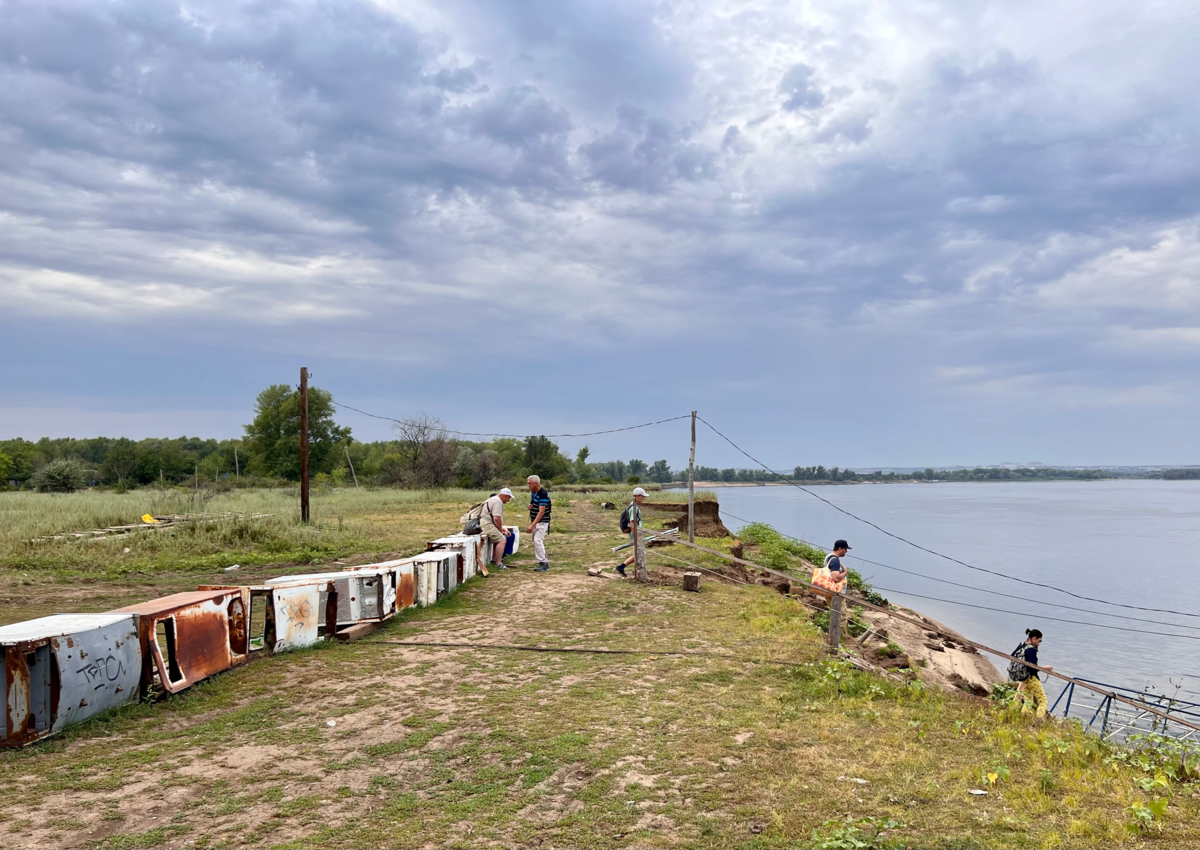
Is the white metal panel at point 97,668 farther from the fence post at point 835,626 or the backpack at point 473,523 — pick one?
the backpack at point 473,523

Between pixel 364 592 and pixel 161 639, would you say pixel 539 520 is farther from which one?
pixel 161 639

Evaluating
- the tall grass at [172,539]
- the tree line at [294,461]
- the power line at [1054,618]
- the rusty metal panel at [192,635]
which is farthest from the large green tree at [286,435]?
the rusty metal panel at [192,635]

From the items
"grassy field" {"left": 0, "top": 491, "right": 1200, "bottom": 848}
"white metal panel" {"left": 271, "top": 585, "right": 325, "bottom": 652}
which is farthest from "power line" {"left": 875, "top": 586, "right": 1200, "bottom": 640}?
"white metal panel" {"left": 271, "top": 585, "right": 325, "bottom": 652}

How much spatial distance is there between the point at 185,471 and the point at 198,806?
77937 mm

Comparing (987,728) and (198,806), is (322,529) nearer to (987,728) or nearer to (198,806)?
(198,806)

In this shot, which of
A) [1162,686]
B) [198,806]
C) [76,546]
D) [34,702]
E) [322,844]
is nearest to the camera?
[322,844]

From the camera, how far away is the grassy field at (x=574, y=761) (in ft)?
12.9

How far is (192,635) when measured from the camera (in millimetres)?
6441

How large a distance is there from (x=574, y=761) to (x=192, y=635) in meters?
3.74

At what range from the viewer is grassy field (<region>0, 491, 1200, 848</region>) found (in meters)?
3.93

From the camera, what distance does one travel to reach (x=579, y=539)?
19422 mm

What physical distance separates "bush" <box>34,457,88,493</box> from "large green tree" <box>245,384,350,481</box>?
14.7 meters

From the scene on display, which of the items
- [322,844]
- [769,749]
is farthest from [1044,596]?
[322,844]

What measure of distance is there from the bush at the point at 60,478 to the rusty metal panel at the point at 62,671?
46.8m
